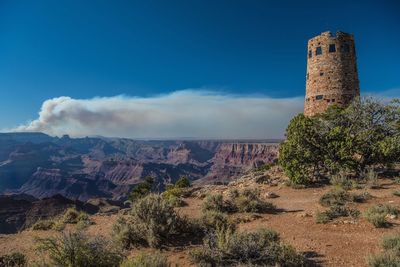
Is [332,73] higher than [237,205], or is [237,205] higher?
[332,73]

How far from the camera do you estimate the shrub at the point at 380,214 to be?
10.2m

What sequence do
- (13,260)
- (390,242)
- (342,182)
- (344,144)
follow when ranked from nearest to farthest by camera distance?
(390,242)
(13,260)
(342,182)
(344,144)

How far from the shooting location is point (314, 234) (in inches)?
397

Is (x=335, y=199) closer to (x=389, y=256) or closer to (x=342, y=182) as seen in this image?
(x=342, y=182)

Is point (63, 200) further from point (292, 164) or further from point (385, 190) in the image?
point (385, 190)

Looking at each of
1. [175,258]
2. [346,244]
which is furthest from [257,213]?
[175,258]

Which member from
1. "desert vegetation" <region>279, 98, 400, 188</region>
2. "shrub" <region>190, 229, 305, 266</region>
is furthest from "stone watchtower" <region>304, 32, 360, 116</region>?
"shrub" <region>190, 229, 305, 266</region>

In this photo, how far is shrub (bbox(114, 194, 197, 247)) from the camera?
9938 millimetres

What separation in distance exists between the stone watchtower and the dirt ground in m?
14.9

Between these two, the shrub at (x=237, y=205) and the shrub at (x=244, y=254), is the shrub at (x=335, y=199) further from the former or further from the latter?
the shrub at (x=244, y=254)

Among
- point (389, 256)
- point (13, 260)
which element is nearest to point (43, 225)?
point (13, 260)

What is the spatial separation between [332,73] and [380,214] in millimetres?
21387

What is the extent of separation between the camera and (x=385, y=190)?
658 inches

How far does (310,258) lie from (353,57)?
27468 mm
